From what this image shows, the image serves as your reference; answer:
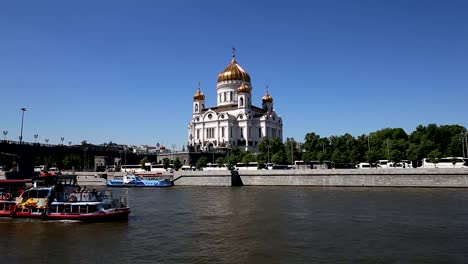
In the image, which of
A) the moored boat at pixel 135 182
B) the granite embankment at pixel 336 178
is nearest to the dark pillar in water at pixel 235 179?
the granite embankment at pixel 336 178

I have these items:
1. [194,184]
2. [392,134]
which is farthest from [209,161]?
[392,134]

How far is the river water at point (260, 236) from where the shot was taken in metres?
21.2

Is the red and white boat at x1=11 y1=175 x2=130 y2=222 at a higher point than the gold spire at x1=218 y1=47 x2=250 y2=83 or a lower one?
lower

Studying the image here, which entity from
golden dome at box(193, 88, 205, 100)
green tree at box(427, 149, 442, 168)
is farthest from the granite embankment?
golden dome at box(193, 88, 205, 100)

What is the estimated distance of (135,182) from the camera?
81250 millimetres

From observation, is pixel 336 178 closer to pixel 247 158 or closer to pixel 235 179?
pixel 235 179

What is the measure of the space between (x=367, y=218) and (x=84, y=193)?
71.6ft

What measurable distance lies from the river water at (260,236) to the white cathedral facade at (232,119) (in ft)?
238

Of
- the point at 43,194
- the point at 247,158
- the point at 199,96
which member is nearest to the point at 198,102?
the point at 199,96

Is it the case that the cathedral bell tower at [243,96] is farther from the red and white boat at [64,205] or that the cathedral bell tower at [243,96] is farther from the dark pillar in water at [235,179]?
the red and white boat at [64,205]

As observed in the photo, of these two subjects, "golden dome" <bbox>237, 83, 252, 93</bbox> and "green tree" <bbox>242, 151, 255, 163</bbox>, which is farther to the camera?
"golden dome" <bbox>237, 83, 252, 93</bbox>

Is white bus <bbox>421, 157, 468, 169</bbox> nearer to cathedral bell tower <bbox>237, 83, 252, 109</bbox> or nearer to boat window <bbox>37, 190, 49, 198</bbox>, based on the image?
cathedral bell tower <bbox>237, 83, 252, 109</bbox>

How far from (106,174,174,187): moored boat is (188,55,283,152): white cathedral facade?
29.6 metres

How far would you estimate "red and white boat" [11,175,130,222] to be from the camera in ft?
111
